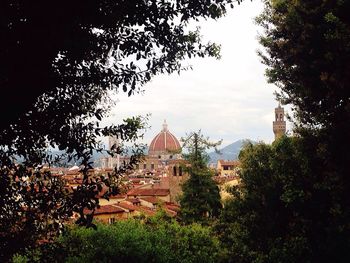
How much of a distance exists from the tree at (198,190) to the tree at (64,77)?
27851mm

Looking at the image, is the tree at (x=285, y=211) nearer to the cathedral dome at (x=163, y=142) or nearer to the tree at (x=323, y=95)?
the tree at (x=323, y=95)

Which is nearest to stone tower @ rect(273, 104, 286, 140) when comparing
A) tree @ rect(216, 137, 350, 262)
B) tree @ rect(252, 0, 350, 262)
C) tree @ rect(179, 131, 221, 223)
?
tree @ rect(179, 131, 221, 223)

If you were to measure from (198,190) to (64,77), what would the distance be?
30273 mm

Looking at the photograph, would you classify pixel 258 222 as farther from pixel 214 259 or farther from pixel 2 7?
pixel 2 7

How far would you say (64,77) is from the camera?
5125 millimetres

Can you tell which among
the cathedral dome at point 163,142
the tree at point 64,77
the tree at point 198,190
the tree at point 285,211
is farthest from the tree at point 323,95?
the cathedral dome at point 163,142

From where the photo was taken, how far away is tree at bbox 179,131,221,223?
3362 cm

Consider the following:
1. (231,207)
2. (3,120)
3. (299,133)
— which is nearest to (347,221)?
(299,133)

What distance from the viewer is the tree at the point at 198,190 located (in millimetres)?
33625

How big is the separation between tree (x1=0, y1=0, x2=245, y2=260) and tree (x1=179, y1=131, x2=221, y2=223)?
27.9 metres

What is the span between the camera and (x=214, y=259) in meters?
19.1

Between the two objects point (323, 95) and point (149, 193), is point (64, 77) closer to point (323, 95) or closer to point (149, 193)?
point (323, 95)

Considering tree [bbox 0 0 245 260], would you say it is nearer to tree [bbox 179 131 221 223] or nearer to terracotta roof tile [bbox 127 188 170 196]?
tree [bbox 179 131 221 223]

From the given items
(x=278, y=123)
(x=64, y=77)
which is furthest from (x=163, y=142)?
(x=64, y=77)
